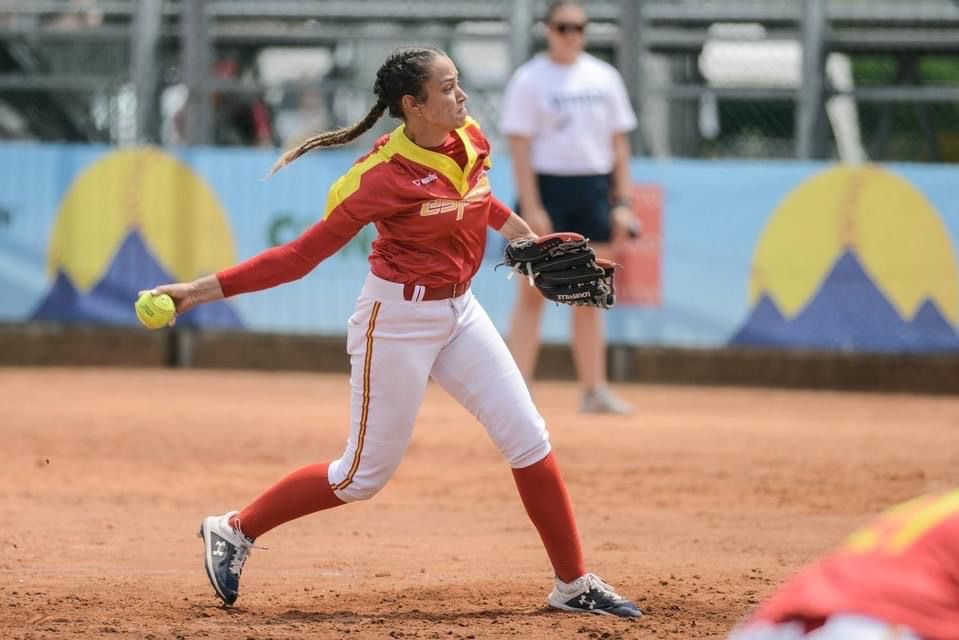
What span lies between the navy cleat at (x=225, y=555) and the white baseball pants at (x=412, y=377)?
1.53 ft

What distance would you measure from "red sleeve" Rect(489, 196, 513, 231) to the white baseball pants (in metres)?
0.37

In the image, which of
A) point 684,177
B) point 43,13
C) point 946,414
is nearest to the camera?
point 946,414

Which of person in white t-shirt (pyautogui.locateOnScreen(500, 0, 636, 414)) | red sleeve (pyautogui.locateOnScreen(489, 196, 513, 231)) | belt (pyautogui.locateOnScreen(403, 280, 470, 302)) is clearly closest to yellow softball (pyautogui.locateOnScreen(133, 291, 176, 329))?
belt (pyautogui.locateOnScreen(403, 280, 470, 302))

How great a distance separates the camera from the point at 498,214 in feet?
18.9

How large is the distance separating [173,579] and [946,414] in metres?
6.96

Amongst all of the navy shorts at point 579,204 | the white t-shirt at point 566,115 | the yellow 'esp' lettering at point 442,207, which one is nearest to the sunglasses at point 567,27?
the white t-shirt at point 566,115

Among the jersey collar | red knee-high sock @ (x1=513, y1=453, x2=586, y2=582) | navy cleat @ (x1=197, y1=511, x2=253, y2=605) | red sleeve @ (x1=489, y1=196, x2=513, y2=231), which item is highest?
the jersey collar

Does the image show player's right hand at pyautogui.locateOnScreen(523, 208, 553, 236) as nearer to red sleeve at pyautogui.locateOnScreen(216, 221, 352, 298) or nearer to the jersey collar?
the jersey collar

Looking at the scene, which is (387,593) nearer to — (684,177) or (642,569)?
(642,569)

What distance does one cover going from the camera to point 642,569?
6.43 meters

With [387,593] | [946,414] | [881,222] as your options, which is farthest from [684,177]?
[387,593]

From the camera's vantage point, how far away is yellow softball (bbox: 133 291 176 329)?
5148mm

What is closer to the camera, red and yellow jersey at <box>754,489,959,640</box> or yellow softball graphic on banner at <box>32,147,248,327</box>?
Result: red and yellow jersey at <box>754,489,959,640</box>

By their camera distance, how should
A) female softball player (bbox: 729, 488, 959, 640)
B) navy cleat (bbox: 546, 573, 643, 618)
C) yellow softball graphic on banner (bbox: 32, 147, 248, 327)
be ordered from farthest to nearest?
1. yellow softball graphic on banner (bbox: 32, 147, 248, 327)
2. navy cleat (bbox: 546, 573, 643, 618)
3. female softball player (bbox: 729, 488, 959, 640)
